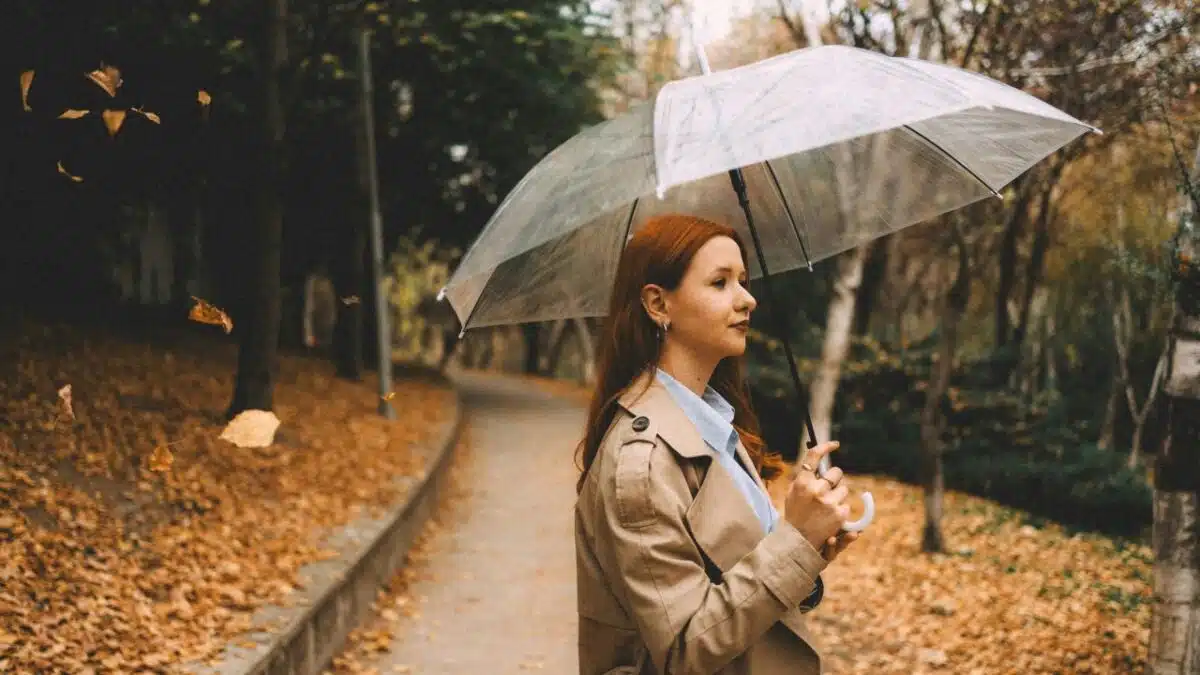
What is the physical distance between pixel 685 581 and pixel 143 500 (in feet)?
20.6

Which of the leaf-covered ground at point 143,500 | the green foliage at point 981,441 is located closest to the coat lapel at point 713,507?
the leaf-covered ground at point 143,500

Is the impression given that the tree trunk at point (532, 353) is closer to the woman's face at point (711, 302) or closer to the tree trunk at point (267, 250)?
the tree trunk at point (267, 250)

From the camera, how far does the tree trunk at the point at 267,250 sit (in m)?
10.3

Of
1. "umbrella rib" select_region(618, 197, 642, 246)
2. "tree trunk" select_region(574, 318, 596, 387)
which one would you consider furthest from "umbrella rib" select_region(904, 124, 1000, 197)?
"tree trunk" select_region(574, 318, 596, 387)

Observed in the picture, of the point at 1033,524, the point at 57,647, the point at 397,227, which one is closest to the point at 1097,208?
the point at 1033,524

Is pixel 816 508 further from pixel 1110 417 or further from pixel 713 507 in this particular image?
pixel 1110 417

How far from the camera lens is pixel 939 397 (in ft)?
32.2

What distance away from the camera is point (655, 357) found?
2.50 meters

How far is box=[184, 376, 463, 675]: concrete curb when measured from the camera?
5203 mm

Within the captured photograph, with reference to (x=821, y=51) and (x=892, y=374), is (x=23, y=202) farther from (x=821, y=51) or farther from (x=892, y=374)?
(x=892, y=374)

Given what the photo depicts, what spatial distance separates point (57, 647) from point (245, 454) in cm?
484

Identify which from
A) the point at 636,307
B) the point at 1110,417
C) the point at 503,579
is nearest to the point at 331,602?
the point at 503,579

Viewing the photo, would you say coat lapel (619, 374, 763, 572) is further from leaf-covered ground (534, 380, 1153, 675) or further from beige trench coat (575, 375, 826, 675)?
leaf-covered ground (534, 380, 1153, 675)

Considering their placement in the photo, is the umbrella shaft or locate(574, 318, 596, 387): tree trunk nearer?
the umbrella shaft
